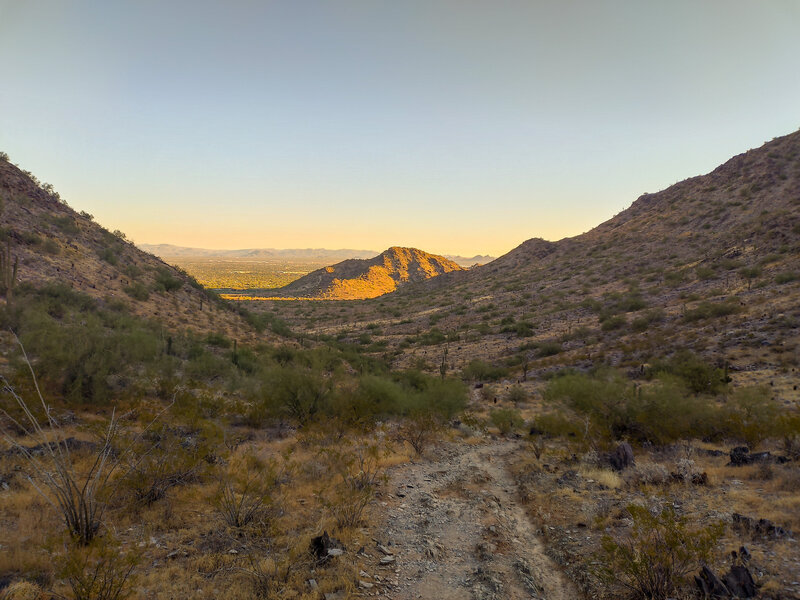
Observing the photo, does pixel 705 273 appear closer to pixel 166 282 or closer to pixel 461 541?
pixel 461 541

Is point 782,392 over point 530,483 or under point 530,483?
over

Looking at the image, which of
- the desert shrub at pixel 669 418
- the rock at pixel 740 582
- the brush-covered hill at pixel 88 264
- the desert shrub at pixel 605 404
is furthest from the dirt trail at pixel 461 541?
the brush-covered hill at pixel 88 264

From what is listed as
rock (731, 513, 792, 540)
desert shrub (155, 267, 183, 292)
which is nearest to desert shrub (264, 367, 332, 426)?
rock (731, 513, 792, 540)

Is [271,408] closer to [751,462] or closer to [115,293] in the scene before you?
[751,462]

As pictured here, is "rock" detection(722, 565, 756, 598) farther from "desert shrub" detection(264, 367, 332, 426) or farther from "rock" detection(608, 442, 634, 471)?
"desert shrub" detection(264, 367, 332, 426)

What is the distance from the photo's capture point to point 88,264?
92.8 ft

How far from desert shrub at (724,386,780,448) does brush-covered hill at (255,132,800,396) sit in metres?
4.44

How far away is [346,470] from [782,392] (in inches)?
728

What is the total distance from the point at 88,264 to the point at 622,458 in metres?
35.2

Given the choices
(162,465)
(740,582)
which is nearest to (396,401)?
(162,465)

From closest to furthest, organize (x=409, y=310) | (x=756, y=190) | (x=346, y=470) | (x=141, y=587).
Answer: (x=141, y=587)
(x=346, y=470)
(x=756, y=190)
(x=409, y=310)

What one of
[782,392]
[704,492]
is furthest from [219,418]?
[782,392]

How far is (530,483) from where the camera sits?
1165 cm

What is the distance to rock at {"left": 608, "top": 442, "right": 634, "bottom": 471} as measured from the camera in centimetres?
1141
